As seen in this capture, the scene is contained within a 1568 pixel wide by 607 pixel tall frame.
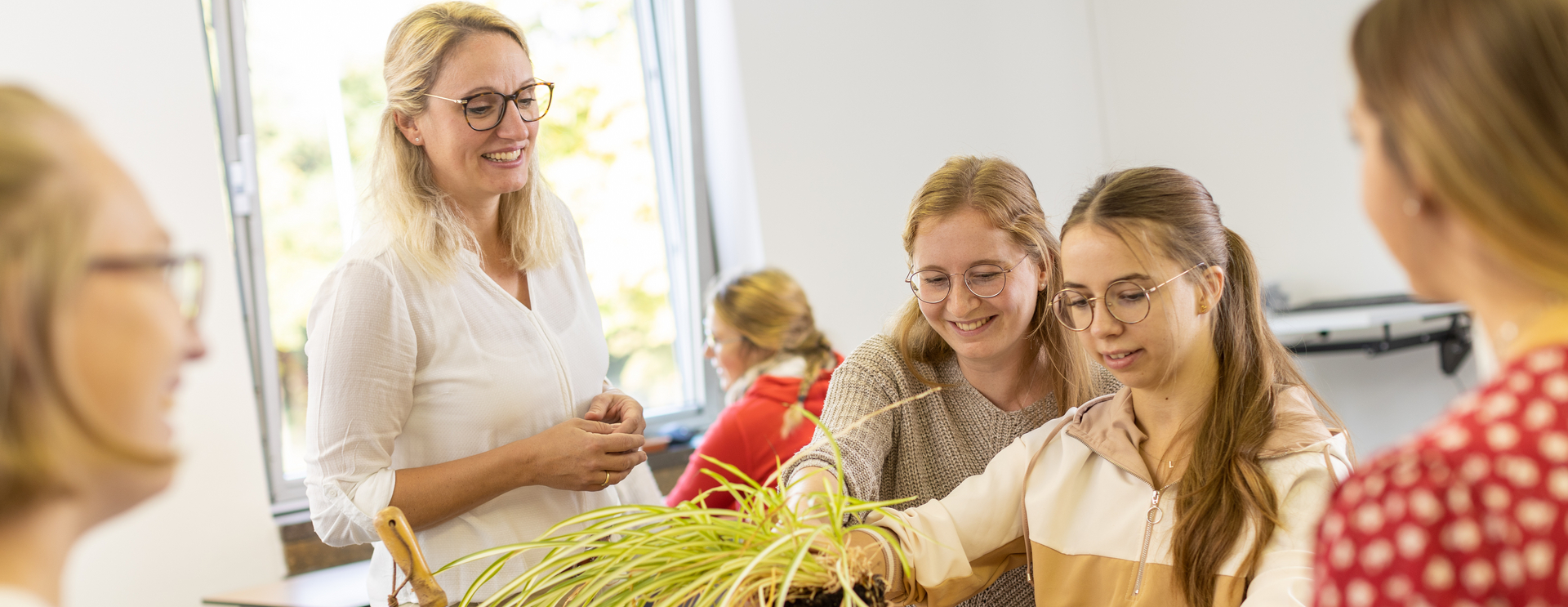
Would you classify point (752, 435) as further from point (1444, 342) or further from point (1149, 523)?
point (1444, 342)

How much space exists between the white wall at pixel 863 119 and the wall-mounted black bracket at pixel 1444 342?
116 centimetres

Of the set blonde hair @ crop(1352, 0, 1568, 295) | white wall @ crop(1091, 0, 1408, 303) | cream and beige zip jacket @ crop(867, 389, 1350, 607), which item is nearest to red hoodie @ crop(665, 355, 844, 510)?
cream and beige zip jacket @ crop(867, 389, 1350, 607)

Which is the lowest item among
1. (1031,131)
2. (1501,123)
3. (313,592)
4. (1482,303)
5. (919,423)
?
(313,592)

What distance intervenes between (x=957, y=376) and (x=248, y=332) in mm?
2442

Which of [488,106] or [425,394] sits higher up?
[488,106]

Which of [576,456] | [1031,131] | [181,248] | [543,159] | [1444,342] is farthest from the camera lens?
[1031,131]

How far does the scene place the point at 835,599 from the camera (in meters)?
0.94

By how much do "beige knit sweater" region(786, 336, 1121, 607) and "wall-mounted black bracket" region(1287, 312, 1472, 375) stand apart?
7.88 feet

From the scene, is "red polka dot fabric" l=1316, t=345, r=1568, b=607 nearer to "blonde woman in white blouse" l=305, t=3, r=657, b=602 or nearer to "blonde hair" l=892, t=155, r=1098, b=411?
"blonde hair" l=892, t=155, r=1098, b=411

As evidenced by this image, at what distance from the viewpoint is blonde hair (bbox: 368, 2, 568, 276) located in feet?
5.03

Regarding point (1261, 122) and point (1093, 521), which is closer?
point (1093, 521)

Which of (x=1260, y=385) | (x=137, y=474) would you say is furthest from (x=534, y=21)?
(x=137, y=474)

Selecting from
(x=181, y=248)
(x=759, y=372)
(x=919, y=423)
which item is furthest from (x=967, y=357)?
(x=181, y=248)

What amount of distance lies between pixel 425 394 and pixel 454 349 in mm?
77
